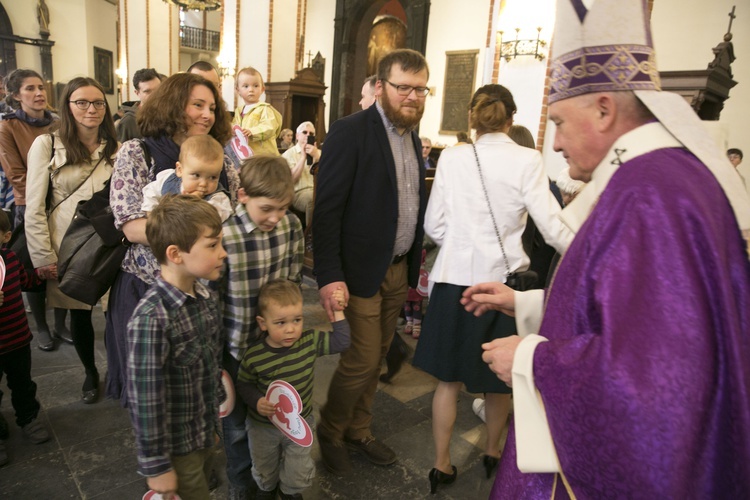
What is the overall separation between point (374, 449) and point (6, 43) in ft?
61.7

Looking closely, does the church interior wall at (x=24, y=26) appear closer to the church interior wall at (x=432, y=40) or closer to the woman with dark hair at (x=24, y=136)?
the church interior wall at (x=432, y=40)

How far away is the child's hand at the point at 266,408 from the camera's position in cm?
185

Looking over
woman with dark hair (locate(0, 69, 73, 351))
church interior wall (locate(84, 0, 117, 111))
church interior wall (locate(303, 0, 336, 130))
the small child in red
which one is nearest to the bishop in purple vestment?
the small child in red

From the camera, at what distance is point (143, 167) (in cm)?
203

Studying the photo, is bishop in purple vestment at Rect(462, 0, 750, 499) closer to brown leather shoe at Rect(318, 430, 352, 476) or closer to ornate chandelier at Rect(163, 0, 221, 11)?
brown leather shoe at Rect(318, 430, 352, 476)

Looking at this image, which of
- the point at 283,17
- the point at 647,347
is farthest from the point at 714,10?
the point at 647,347

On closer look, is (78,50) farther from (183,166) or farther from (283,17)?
(183,166)

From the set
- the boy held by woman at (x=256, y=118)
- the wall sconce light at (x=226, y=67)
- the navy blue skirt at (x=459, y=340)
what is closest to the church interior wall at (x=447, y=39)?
the wall sconce light at (x=226, y=67)

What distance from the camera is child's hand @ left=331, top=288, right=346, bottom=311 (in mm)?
2119

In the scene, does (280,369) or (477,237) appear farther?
(477,237)

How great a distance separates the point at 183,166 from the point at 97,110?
1.27 meters

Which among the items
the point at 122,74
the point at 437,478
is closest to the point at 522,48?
the point at 437,478

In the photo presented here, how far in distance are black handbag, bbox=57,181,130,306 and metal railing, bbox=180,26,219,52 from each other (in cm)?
A: 2408

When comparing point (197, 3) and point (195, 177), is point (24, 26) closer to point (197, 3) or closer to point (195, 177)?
point (197, 3)
